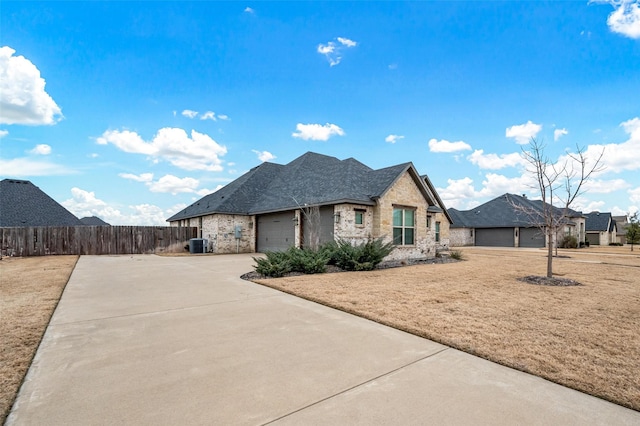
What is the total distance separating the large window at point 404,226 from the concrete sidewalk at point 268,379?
11.3m

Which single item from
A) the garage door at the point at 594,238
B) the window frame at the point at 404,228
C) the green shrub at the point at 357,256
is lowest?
the garage door at the point at 594,238

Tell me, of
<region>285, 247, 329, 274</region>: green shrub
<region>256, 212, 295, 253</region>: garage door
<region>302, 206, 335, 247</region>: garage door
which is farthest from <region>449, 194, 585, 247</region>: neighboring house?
<region>285, 247, 329, 274</region>: green shrub

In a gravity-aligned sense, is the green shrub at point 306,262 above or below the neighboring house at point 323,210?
below

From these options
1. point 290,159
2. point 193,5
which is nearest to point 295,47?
point 193,5

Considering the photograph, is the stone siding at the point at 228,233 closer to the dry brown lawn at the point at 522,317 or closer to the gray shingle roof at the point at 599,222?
the dry brown lawn at the point at 522,317

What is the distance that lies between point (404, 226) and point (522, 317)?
1105 centimetres

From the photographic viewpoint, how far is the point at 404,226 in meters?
16.4

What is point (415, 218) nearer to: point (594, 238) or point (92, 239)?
point (92, 239)

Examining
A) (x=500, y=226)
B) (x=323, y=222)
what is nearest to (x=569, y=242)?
(x=500, y=226)

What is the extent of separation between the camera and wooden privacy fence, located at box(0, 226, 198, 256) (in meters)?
18.9

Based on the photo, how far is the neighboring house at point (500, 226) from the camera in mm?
35188

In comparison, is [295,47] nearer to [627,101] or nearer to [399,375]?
[627,101]

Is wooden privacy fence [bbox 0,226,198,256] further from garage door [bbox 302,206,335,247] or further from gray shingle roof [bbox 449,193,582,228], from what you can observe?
gray shingle roof [bbox 449,193,582,228]

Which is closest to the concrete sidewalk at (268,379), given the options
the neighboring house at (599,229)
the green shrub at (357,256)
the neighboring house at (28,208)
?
the green shrub at (357,256)
